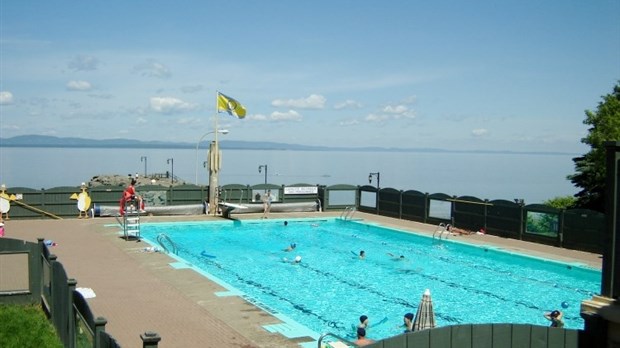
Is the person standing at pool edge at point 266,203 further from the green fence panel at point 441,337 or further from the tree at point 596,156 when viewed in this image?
the green fence panel at point 441,337

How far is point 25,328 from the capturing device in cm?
1109

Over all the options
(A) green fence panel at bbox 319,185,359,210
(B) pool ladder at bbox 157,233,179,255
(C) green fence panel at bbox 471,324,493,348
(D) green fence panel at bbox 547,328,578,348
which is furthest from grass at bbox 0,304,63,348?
(A) green fence panel at bbox 319,185,359,210

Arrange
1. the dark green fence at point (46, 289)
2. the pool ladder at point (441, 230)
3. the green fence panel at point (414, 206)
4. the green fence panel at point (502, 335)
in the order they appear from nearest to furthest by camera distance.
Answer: the green fence panel at point (502, 335)
the dark green fence at point (46, 289)
the pool ladder at point (441, 230)
the green fence panel at point (414, 206)

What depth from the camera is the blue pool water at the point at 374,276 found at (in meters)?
16.0

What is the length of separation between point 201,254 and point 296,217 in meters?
9.38

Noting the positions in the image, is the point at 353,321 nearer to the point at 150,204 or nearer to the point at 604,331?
the point at 604,331

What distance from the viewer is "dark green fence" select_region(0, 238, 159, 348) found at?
821cm

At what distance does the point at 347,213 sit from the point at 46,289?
74.2 feet

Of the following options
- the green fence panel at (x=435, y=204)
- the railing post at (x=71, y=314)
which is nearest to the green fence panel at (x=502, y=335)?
the railing post at (x=71, y=314)

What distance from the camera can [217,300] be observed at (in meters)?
14.1

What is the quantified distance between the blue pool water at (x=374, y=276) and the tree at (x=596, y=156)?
8.76 meters

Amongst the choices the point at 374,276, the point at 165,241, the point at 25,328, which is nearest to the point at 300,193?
the point at 165,241

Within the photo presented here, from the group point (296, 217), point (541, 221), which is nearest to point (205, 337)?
point (541, 221)

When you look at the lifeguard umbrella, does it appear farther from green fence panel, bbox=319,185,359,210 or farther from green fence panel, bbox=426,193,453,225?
green fence panel, bbox=319,185,359,210
